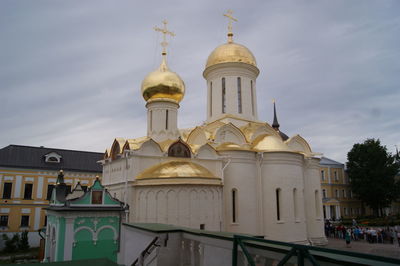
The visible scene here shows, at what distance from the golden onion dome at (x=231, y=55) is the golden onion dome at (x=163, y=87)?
3196 mm

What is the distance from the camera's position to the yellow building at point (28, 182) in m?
21.1

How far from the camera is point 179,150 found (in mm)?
14891

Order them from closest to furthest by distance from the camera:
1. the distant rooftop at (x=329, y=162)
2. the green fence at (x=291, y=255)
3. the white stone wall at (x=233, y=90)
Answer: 1. the green fence at (x=291, y=255)
2. the white stone wall at (x=233, y=90)
3. the distant rooftop at (x=329, y=162)

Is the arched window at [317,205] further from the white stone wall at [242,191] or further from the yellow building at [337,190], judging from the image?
the yellow building at [337,190]

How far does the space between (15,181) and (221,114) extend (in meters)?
15.1

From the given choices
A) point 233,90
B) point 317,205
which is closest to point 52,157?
point 233,90

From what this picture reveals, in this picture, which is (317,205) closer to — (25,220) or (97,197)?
(97,197)

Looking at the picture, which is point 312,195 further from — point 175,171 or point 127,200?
point 127,200

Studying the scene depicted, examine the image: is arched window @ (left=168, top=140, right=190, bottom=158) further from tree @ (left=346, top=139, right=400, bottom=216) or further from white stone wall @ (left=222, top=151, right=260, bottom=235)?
tree @ (left=346, top=139, right=400, bottom=216)

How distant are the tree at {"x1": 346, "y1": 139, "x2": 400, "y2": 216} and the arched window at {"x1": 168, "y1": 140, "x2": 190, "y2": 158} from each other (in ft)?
83.1

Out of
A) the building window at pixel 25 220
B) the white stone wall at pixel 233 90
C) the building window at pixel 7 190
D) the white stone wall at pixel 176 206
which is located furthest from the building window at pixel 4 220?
the white stone wall at pixel 233 90

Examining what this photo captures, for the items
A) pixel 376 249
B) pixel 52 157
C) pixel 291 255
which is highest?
pixel 52 157

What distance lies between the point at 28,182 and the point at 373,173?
3176 cm

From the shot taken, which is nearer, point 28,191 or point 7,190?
point 7,190
